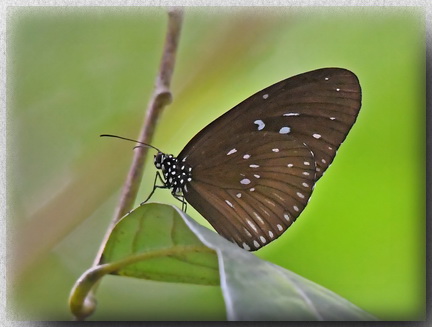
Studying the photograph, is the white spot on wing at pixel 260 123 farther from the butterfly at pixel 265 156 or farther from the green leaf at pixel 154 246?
the green leaf at pixel 154 246

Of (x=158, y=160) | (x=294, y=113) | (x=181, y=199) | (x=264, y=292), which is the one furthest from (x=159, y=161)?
(x=264, y=292)

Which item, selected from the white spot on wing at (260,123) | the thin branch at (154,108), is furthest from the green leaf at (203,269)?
the white spot on wing at (260,123)

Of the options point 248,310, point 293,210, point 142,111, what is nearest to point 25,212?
point 142,111

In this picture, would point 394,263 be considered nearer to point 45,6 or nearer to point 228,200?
point 228,200

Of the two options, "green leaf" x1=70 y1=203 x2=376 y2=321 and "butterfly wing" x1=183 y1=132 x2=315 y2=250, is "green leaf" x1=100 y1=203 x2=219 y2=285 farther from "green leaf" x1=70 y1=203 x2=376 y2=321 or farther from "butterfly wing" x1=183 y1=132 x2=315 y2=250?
"butterfly wing" x1=183 y1=132 x2=315 y2=250

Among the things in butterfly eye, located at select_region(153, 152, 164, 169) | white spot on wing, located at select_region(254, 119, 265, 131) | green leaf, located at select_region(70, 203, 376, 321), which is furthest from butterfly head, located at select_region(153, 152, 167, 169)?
green leaf, located at select_region(70, 203, 376, 321)
